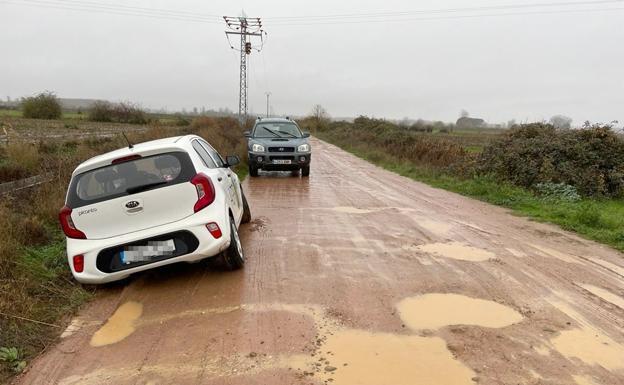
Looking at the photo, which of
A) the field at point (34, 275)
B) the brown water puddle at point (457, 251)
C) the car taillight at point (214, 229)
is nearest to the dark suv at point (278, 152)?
the field at point (34, 275)

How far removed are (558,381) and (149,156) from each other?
4.39m

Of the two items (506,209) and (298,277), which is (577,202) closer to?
(506,209)

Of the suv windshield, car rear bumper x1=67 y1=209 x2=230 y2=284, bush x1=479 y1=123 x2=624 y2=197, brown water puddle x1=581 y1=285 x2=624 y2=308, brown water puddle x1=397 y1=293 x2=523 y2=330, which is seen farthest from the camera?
the suv windshield

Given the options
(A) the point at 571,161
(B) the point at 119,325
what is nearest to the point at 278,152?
(A) the point at 571,161

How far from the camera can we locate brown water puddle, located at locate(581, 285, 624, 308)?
16.0ft

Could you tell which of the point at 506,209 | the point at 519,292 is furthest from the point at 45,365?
the point at 506,209

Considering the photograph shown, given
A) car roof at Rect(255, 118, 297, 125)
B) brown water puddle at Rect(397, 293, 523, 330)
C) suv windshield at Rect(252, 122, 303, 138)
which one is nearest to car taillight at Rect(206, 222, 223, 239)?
brown water puddle at Rect(397, 293, 523, 330)

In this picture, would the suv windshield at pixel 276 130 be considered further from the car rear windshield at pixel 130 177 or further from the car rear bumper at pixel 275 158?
the car rear windshield at pixel 130 177

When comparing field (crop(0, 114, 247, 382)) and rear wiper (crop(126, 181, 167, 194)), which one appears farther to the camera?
rear wiper (crop(126, 181, 167, 194))

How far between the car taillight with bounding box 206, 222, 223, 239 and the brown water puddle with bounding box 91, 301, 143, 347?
3.36ft

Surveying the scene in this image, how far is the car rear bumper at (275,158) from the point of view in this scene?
14.4m

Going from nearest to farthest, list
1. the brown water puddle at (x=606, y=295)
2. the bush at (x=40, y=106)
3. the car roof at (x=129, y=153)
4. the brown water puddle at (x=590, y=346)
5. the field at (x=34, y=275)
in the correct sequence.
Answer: the brown water puddle at (x=590, y=346) → the field at (x=34, y=275) → the brown water puddle at (x=606, y=295) → the car roof at (x=129, y=153) → the bush at (x=40, y=106)

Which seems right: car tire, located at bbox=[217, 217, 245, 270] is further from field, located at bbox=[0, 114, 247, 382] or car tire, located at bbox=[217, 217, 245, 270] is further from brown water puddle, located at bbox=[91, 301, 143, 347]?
field, located at bbox=[0, 114, 247, 382]

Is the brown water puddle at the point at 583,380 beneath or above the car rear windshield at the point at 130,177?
beneath
